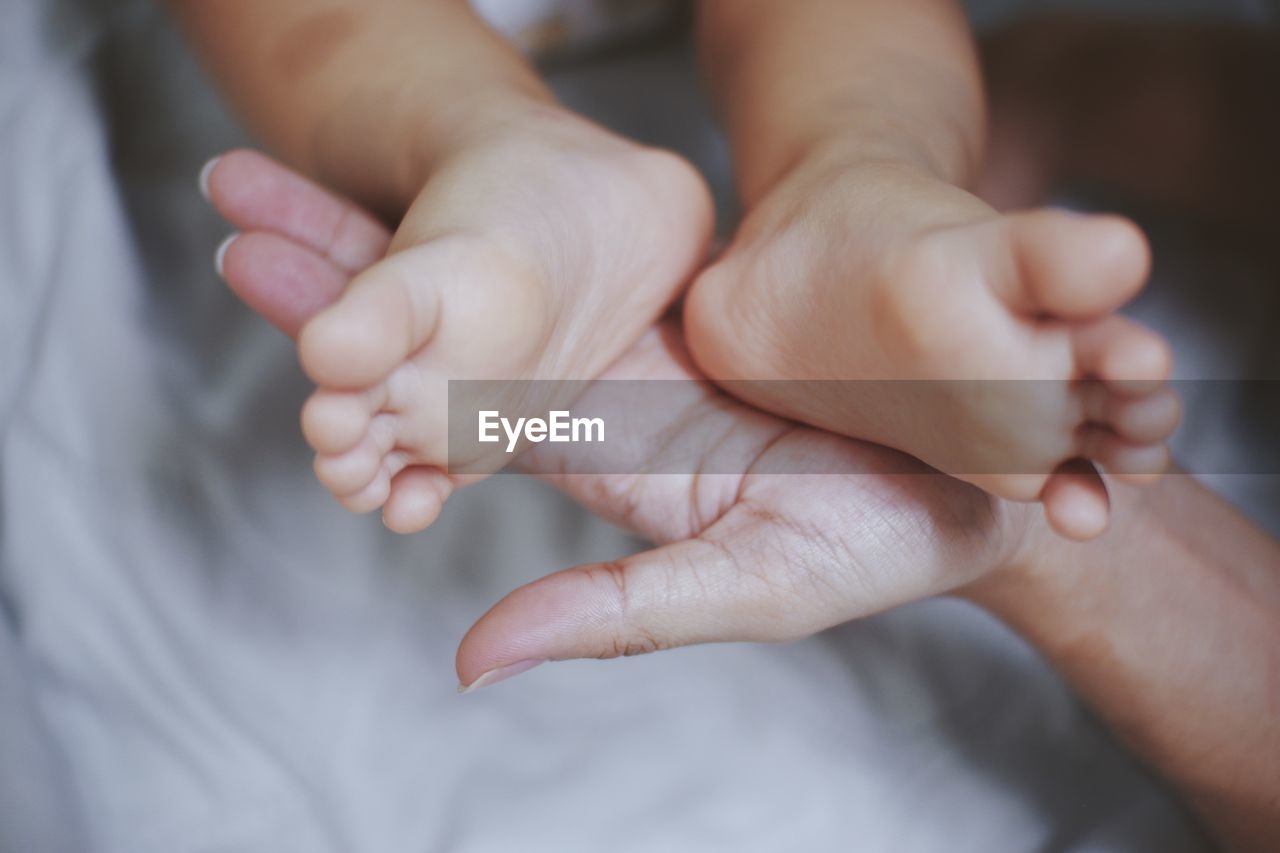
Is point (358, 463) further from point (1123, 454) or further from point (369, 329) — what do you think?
point (1123, 454)

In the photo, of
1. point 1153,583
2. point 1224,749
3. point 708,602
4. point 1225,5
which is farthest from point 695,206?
point 1225,5

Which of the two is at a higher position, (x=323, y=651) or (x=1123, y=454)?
(x=1123, y=454)

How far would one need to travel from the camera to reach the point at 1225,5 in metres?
1.15

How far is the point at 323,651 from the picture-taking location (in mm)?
737

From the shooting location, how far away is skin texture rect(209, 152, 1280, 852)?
23.0 inches

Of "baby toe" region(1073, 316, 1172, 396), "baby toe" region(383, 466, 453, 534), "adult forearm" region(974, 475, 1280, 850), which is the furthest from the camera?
"adult forearm" region(974, 475, 1280, 850)

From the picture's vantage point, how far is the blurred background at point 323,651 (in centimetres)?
68

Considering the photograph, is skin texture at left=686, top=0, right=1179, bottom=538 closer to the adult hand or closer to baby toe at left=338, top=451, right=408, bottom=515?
the adult hand

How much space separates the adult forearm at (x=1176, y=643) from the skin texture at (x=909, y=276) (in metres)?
0.18

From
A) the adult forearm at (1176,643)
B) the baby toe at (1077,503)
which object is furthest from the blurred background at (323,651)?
the baby toe at (1077,503)

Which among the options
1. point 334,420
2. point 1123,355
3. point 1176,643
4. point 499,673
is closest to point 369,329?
point 334,420

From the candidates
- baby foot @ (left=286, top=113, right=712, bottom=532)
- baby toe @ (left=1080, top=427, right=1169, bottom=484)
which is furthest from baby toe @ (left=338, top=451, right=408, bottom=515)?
baby toe @ (left=1080, top=427, right=1169, bottom=484)

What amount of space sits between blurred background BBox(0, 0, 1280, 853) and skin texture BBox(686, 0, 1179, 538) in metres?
0.22

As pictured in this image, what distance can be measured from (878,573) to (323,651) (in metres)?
0.39
